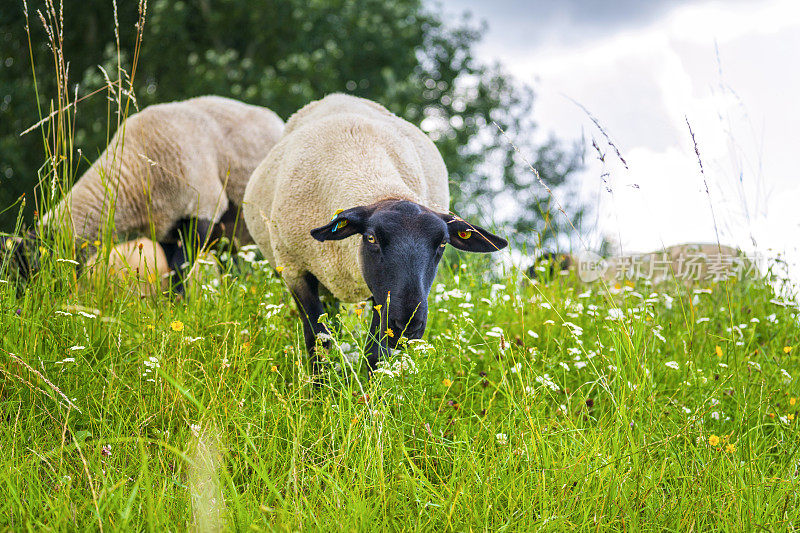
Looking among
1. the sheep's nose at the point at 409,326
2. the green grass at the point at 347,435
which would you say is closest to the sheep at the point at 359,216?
the sheep's nose at the point at 409,326

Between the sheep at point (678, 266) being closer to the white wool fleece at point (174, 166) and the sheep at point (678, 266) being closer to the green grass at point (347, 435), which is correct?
the green grass at point (347, 435)

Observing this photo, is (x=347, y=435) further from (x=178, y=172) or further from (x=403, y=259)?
(x=178, y=172)

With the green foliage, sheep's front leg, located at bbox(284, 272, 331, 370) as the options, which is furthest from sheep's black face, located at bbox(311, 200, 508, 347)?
the green foliage

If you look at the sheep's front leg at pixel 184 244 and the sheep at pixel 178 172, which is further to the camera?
the sheep's front leg at pixel 184 244

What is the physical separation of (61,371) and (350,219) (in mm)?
1569

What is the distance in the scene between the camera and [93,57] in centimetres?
1717

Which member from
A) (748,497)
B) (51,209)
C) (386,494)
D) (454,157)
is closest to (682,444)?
(748,497)

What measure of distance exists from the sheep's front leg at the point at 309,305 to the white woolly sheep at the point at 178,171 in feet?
7.43

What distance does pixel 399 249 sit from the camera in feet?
10.7

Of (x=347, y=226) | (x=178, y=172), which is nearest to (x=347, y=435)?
(x=347, y=226)

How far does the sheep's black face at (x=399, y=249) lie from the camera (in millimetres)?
3182

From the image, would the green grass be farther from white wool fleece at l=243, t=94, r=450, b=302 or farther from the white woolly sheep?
the white woolly sheep

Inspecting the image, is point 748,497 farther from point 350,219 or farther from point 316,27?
Result: point 316,27

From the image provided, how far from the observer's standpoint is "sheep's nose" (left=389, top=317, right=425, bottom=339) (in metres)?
3.16
